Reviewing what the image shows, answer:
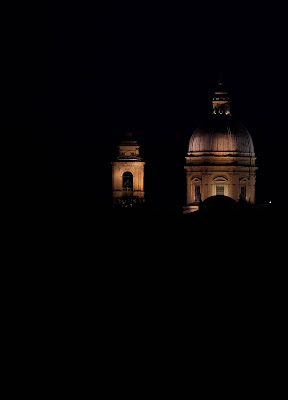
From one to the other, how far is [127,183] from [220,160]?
19.8 ft

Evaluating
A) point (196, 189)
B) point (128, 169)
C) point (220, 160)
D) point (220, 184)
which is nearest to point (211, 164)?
point (220, 160)

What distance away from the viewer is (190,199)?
2899 inches

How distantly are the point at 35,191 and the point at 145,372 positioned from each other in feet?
37.8

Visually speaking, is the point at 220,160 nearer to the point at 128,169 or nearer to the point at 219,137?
the point at 219,137

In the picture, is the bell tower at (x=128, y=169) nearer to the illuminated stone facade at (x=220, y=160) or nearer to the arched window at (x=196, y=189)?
the illuminated stone facade at (x=220, y=160)

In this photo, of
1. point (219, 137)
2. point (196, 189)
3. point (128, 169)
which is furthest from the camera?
point (219, 137)

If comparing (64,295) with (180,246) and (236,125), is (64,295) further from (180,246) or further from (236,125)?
(236,125)

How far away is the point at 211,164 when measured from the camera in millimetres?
74375

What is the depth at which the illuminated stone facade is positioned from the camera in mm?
74125

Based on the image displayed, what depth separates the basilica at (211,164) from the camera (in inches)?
2906

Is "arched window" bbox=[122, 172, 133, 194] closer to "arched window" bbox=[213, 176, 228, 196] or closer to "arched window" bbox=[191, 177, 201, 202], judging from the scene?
"arched window" bbox=[191, 177, 201, 202]

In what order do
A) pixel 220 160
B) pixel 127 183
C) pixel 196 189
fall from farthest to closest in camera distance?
pixel 220 160 → pixel 127 183 → pixel 196 189

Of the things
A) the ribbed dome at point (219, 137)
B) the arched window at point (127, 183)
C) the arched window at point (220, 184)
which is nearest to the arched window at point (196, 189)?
the arched window at point (220, 184)

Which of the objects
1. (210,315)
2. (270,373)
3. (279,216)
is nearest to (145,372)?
(270,373)
